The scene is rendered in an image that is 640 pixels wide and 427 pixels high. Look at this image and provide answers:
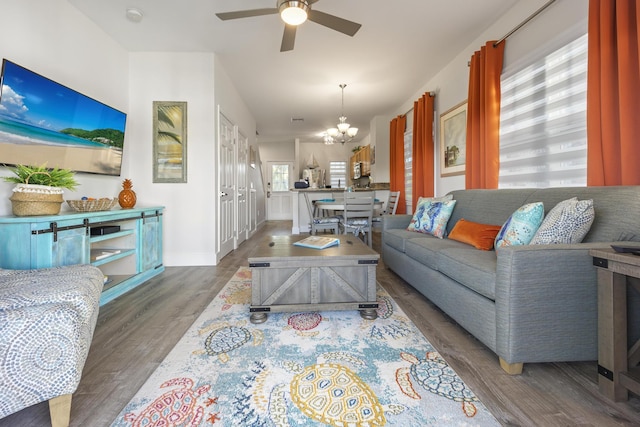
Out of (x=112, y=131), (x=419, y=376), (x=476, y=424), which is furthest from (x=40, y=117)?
(x=476, y=424)

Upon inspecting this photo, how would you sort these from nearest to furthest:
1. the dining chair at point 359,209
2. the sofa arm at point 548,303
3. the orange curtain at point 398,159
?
the sofa arm at point 548,303 < the dining chair at point 359,209 < the orange curtain at point 398,159

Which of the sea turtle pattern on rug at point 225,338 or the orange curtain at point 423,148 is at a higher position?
the orange curtain at point 423,148

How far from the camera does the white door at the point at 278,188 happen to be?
9.60 m

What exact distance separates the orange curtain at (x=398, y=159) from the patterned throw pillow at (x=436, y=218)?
2.62 m

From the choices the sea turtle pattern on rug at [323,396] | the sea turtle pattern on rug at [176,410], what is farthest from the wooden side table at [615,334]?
the sea turtle pattern on rug at [176,410]

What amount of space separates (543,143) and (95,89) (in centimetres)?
437

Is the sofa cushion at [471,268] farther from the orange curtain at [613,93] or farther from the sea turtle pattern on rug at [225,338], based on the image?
the sea turtle pattern on rug at [225,338]

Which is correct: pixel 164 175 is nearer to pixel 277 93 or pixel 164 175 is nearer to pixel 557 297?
pixel 277 93

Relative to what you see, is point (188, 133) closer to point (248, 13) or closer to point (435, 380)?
point (248, 13)

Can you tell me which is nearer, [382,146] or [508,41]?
[508,41]

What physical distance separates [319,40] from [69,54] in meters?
2.48

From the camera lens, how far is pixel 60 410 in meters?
1.02

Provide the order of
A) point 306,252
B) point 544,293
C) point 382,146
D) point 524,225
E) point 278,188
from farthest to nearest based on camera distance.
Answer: point 278,188 < point 382,146 < point 306,252 < point 524,225 < point 544,293

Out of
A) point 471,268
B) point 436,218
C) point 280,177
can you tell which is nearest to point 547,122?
point 436,218
